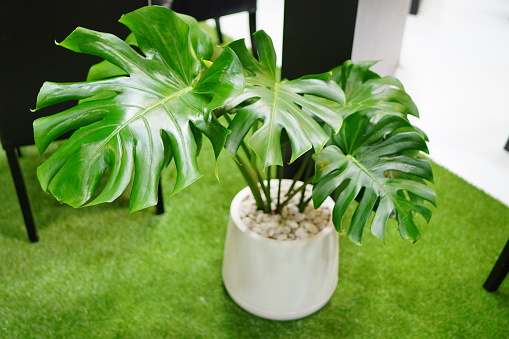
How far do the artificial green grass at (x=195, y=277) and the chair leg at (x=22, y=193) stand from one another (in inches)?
2.0

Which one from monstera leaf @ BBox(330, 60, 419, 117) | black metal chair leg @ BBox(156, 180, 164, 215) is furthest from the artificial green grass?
monstera leaf @ BBox(330, 60, 419, 117)

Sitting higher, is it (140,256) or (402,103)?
(402,103)

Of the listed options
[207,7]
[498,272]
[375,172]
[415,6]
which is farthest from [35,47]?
[415,6]

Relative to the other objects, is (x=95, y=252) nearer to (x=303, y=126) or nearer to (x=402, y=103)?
(x=303, y=126)

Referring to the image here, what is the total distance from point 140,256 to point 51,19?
2.57 feet

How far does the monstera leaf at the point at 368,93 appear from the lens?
1.25m

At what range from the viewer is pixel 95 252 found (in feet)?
5.75

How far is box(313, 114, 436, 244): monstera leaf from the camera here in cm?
117

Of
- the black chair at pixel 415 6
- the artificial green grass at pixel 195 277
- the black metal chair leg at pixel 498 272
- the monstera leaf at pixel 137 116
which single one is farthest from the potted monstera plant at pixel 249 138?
the black chair at pixel 415 6

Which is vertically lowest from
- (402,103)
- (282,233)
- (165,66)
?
(282,233)

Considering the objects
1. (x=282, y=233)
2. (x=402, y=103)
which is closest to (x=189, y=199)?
(x=282, y=233)

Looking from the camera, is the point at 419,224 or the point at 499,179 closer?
the point at 419,224

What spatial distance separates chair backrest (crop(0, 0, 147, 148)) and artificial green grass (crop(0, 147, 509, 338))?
430mm

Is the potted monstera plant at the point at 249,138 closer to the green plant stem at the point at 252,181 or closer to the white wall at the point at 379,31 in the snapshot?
the green plant stem at the point at 252,181
